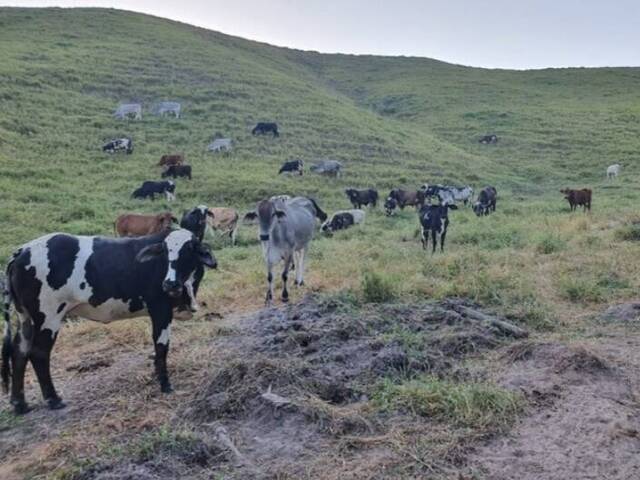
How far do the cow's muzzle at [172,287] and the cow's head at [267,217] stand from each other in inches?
202

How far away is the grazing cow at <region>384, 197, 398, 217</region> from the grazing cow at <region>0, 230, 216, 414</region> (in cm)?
2113

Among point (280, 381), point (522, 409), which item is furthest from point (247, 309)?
point (522, 409)

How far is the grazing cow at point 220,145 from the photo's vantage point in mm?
35938

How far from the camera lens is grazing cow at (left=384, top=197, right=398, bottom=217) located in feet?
92.2

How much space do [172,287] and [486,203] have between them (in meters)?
23.3

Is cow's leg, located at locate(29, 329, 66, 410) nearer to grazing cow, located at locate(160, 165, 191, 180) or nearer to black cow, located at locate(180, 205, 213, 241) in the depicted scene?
black cow, located at locate(180, 205, 213, 241)

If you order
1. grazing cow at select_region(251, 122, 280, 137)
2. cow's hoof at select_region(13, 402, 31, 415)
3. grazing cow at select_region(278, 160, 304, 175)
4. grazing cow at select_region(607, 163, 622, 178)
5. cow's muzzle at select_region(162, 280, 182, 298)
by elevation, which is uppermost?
grazing cow at select_region(251, 122, 280, 137)

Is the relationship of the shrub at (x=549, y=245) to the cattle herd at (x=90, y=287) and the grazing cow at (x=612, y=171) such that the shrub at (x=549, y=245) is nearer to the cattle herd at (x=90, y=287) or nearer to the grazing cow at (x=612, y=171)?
the cattle herd at (x=90, y=287)

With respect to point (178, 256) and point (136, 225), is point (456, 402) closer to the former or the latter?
point (178, 256)

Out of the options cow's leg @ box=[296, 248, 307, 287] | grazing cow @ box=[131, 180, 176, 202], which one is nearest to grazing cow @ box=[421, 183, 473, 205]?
grazing cow @ box=[131, 180, 176, 202]

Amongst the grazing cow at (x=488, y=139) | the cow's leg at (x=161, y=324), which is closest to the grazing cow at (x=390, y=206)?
the cow's leg at (x=161, y=324)

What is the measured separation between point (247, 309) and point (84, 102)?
34936 millimetres

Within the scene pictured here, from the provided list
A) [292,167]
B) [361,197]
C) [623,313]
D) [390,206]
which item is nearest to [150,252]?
[623,313]

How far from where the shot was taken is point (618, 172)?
3944 centimetres
